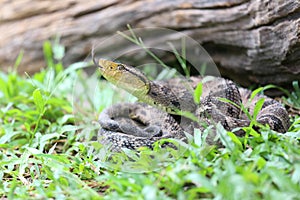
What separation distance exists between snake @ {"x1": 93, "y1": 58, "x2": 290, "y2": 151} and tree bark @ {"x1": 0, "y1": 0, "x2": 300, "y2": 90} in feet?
1.78

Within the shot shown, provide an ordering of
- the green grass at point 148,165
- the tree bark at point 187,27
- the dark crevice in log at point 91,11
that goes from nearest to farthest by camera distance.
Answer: the green grass at point 148,165
the tree bark at point 187,27
the dark crevice in log at point 91,11

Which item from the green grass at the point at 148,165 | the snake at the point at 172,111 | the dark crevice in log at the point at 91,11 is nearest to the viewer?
the green grass at the point at 148,165

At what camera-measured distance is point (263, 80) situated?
507 cm

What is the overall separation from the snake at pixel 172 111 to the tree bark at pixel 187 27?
544 mm

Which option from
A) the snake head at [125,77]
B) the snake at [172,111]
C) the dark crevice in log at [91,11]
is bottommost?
the snake at [172,111]

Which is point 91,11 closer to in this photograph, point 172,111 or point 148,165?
point 172,111

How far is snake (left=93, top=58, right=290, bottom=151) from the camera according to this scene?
12.3 ft

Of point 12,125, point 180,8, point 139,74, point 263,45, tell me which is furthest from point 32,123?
point 263,45

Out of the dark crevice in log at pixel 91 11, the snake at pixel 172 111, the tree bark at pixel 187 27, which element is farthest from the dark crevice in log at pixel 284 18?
the dark crevice in log at pixel 91 11

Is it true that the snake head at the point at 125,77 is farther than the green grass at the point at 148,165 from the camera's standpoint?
Yes

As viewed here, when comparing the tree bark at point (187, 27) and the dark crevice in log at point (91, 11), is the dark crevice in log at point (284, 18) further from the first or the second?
the dark crevice in log at point (91, 11)

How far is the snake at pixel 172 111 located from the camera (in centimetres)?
374

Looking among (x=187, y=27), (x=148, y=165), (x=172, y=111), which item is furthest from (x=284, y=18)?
(x=148, y=165)

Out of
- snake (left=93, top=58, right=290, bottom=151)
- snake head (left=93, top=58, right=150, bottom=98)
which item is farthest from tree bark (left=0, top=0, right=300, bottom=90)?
snake head (left=93, top=58, right=150, bottom=98)
